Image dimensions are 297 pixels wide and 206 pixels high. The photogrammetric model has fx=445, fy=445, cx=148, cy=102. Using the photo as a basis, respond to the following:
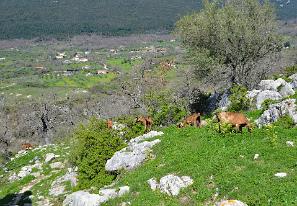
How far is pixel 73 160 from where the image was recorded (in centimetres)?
3073

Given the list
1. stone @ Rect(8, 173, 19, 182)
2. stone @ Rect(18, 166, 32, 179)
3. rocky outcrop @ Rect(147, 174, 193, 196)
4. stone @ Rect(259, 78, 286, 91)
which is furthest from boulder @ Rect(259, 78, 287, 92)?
stone @ Rect(8, 173, 19, 182)

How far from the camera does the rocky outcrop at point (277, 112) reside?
27584 millimetres

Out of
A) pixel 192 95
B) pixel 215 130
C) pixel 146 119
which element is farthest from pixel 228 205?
pixel 192 95

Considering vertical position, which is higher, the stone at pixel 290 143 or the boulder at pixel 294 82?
the stone at pixel 290 143

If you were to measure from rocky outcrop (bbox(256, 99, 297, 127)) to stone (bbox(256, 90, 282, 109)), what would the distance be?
4224mm

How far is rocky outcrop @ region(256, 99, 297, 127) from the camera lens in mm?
27584

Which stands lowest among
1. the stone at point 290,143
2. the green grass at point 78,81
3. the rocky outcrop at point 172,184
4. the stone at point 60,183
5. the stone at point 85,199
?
the green grass at point 78,81

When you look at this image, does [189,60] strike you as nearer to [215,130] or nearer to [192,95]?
[192,95]

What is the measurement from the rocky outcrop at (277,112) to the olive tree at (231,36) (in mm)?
12610

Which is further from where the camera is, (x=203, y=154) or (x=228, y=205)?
(x=203, y=154)

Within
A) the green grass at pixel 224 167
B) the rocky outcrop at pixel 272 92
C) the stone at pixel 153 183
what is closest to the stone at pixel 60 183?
the green grass at pixel 224 167

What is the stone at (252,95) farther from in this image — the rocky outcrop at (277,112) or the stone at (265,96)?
the rocky outcrop at (277,112)

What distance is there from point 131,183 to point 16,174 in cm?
2053

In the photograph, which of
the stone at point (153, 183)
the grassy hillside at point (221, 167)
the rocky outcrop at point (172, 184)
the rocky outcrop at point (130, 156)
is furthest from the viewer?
the rocky outcrop at point (130, 156)
